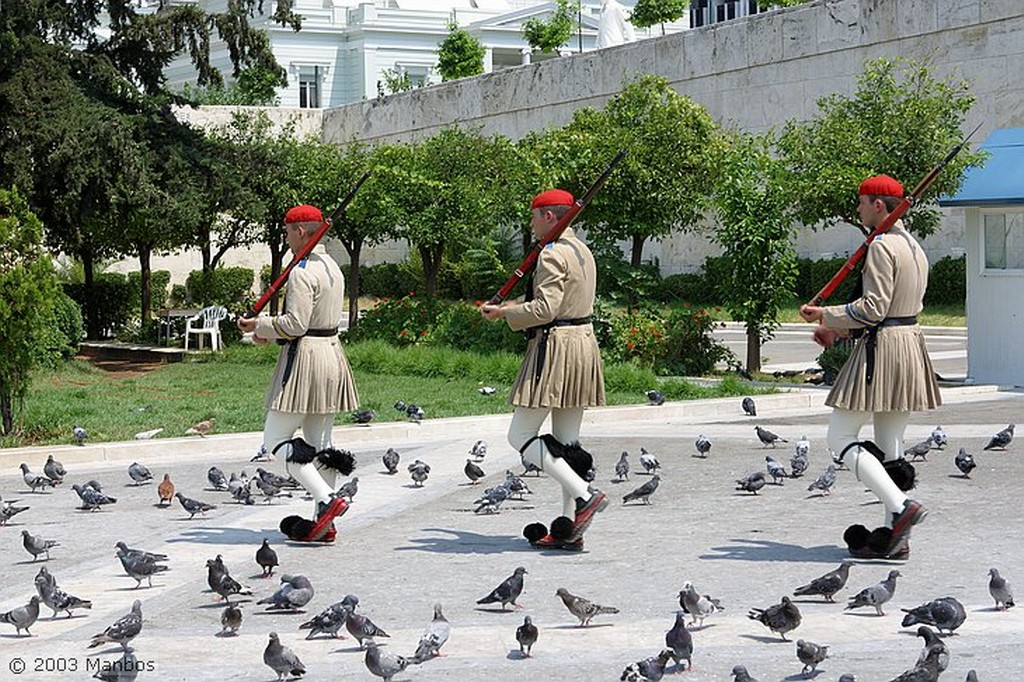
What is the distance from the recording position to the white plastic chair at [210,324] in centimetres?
2934

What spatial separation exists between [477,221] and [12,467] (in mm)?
13081

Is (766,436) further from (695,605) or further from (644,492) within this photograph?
(695,605)

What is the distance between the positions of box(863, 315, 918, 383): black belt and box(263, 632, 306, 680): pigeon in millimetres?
4134

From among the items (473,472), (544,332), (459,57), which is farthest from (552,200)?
(459,57)

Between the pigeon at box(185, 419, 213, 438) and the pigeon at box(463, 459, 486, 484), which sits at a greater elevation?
the pigeon at box(185, 419, 213, 438)

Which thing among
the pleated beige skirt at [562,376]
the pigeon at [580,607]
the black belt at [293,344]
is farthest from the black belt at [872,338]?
the black belt at [293,344]

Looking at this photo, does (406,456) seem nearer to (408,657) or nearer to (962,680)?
(408,657)

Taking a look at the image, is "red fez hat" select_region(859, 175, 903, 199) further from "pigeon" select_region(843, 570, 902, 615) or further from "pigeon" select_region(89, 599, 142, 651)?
"pigeon" select_region(89, 599, 142, 651)

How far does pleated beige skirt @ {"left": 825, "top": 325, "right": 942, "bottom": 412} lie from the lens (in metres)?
9.62

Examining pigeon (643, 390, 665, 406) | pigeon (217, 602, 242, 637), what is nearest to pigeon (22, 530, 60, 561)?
pigeon (217, 602, 242, 637)

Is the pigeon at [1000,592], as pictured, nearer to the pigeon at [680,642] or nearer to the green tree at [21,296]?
the pigeon at [680,642]

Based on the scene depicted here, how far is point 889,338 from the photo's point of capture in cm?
968

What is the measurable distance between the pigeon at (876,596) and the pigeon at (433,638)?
2076 mm

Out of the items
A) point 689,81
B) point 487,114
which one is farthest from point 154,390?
point 487,114
